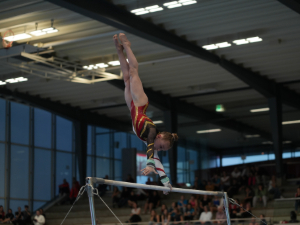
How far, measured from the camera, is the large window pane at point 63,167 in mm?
23172

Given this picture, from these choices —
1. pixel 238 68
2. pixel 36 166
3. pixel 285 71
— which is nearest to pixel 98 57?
pixel 238 68

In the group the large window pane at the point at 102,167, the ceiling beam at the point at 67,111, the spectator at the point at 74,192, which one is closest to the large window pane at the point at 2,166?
the ceiling beam at the point at 67,111

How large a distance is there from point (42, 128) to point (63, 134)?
4.99 feet

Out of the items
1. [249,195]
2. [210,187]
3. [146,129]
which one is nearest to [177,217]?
[249,195]

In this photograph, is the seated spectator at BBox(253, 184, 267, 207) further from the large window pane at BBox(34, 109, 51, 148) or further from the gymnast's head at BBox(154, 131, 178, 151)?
the gymnast's head at BBox(154, 131, 178, 151)

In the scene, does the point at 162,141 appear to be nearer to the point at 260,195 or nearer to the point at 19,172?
the point at 260,195

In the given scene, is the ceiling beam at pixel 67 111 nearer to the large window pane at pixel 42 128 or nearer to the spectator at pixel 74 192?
the large window pane at pixel 42 128

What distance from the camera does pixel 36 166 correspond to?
Answer: 22.0 meters

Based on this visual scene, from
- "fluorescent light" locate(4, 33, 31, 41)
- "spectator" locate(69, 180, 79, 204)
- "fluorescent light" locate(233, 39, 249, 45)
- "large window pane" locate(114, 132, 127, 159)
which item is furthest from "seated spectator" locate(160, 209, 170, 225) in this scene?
"large window pane" locate(114, 132, 127, 159)

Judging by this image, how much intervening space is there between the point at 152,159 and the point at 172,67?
37.2 ft

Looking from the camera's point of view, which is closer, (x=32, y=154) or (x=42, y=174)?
(x=32, y=154)

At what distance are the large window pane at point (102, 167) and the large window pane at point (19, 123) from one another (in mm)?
4975

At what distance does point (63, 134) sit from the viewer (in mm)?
23688

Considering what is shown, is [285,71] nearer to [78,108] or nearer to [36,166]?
[78,108]
